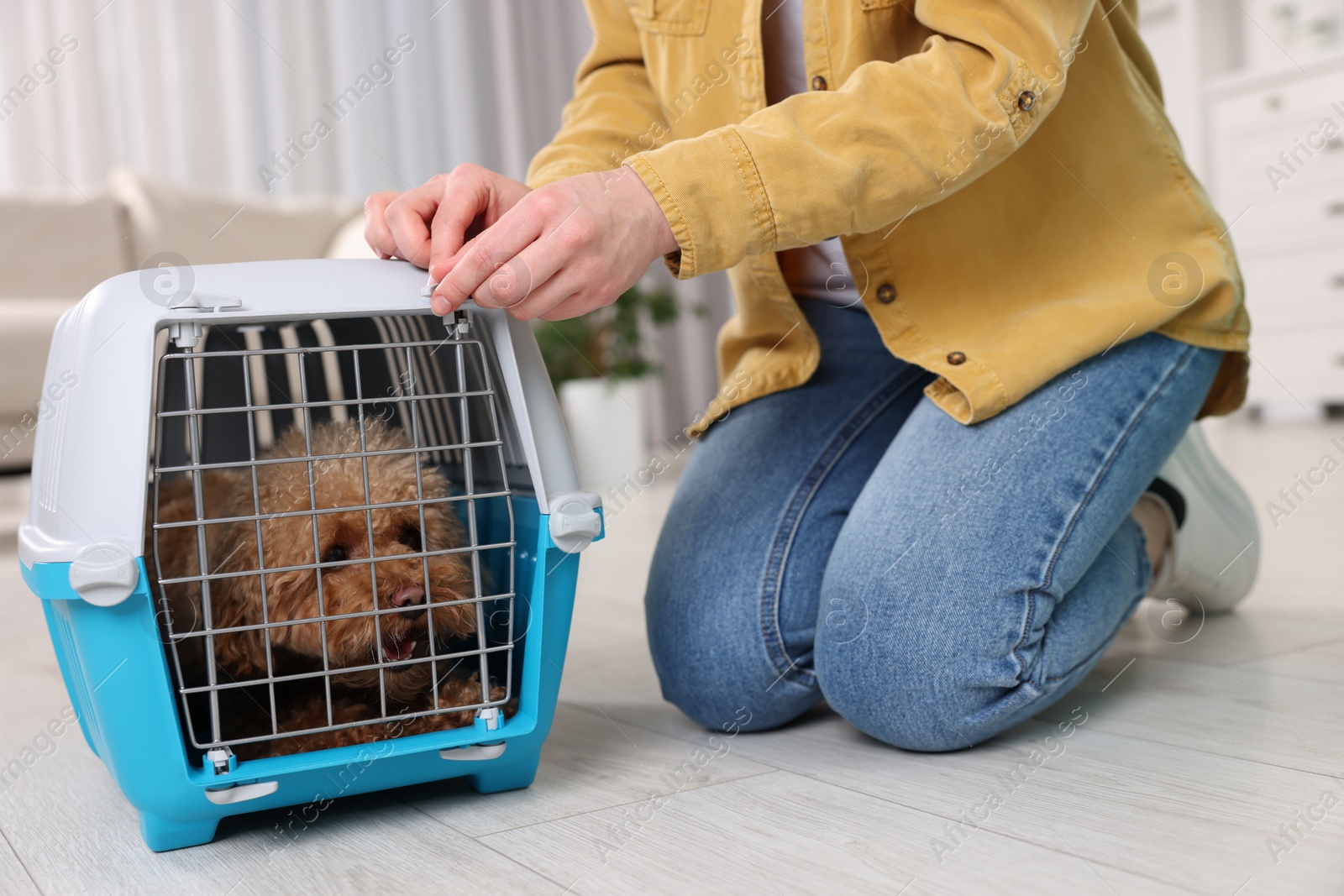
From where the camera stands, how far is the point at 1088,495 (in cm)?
93

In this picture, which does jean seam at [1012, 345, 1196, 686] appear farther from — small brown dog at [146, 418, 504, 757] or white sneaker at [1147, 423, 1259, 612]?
small brown dog at [146, 418, 504, 757]

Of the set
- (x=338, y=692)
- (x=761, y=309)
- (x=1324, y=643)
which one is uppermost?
(x=761, y=309)

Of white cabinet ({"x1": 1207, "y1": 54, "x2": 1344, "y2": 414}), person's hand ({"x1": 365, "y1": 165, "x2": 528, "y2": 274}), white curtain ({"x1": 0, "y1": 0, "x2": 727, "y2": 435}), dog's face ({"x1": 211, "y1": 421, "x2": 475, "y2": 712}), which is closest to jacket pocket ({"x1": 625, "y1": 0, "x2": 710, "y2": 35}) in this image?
person's hand ({"x1": 365, "y1": 165, "x2": 528, "y2": 274})

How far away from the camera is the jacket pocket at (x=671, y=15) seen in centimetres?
109

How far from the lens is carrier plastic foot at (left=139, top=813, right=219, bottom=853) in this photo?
0.79 m

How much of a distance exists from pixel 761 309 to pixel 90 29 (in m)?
3.47

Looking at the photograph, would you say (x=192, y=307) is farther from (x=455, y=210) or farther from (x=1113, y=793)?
(x=1113, y=793)

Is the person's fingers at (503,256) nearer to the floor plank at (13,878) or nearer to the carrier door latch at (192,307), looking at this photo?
the carrier door latch at (192,307)

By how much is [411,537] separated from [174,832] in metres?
0.27

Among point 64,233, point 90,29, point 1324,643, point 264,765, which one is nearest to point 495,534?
point 264,765

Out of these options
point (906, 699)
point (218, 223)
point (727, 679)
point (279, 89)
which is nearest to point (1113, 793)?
point (906, 699)

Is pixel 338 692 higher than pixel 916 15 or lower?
lower

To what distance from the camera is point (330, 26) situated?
4.01 metres

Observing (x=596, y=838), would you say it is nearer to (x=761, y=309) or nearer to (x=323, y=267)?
(x=323, y=267)
